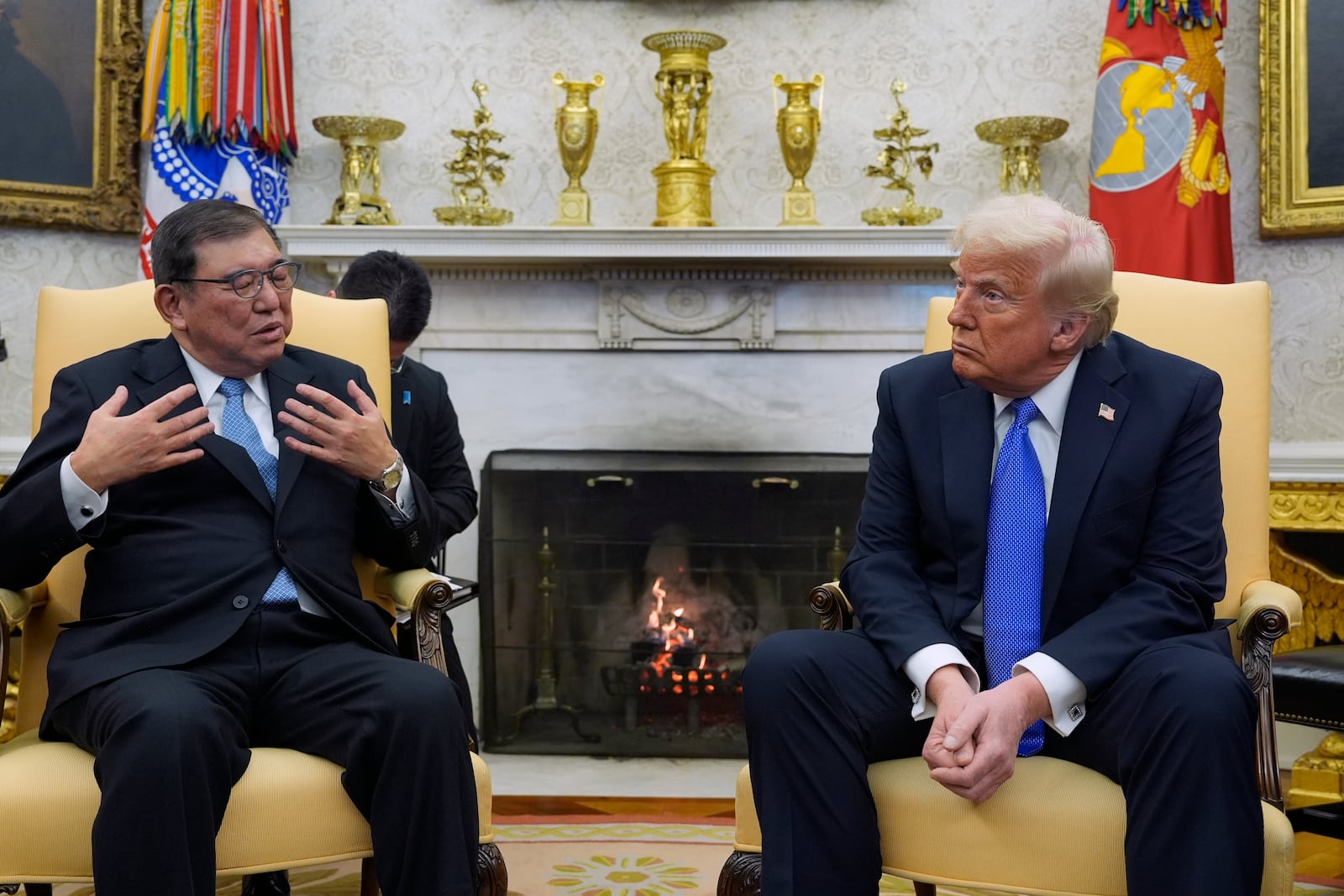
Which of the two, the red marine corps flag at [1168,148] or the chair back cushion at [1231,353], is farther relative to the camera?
the red marine corps flag at [1168,148]

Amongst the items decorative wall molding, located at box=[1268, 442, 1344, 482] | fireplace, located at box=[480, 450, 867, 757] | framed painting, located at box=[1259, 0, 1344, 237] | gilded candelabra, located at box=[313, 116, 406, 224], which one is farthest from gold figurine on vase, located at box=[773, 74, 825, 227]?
decorative wall molding, located at box=[1268, 442, 1344, 482]

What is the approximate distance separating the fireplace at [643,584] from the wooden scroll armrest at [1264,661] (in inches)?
82.9

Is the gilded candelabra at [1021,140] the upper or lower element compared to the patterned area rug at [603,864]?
upper

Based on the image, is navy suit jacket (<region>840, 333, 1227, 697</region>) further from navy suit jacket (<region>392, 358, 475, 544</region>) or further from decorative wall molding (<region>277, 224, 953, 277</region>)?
decorative wall molding (<region>277, 224, 953, 277</region>)

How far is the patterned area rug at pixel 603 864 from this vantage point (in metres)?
2.76

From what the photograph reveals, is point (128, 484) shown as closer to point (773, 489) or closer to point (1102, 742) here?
point (1102, 742)

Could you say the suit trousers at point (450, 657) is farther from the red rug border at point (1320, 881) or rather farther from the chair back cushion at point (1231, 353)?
the red rug border at point (1320, 881)

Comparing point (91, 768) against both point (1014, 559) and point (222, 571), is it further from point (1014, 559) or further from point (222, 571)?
point (1014, 559)

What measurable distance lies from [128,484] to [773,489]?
2.33m

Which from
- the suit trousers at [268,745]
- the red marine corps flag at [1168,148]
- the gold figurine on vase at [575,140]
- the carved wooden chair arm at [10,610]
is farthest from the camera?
the gold figurine on vase at [575,140]

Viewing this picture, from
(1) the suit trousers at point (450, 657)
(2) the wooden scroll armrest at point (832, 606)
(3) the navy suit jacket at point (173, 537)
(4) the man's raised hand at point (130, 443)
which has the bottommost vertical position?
(1) the suit trousers at point (450, 657)

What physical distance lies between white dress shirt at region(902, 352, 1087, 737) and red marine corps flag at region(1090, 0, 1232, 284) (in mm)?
1878

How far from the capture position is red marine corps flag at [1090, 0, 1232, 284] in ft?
12.1

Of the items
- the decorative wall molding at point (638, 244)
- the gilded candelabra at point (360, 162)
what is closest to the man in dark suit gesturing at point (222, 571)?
the decorative wall molding at point (638, 244)
